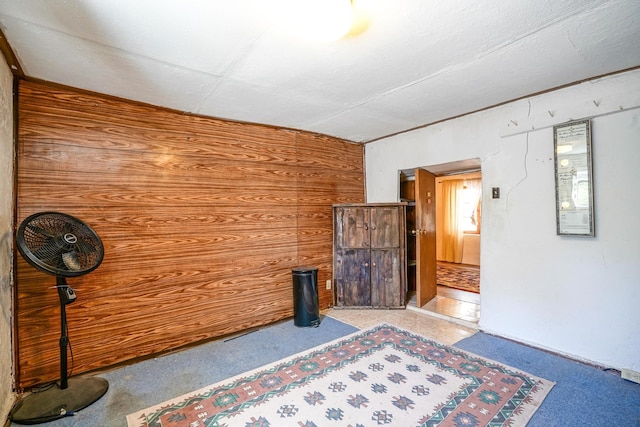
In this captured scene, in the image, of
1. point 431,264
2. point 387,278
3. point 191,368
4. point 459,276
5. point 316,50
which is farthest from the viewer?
point 459,276

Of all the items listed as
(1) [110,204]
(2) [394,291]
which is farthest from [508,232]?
(1) [110,204]

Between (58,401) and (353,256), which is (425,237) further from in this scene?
(58,401)

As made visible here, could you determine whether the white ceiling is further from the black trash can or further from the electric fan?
the black trash can

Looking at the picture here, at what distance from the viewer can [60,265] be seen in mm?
1972

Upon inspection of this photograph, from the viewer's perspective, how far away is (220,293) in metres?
3.11

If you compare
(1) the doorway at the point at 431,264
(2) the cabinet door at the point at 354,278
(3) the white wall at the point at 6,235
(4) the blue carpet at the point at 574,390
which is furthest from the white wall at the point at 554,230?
(3) the white wall at the point at 6,235

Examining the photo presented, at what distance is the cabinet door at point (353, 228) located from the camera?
3.97 meters

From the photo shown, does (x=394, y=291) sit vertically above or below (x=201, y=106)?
below

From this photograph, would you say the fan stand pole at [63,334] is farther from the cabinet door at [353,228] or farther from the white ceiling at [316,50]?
the cabinet door at [353,228]

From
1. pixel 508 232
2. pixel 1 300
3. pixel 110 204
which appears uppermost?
pixel 110 204

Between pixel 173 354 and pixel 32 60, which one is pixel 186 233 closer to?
pixel 173 354

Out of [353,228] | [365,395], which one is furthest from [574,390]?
[353,228]

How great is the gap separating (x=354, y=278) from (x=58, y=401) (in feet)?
9.87

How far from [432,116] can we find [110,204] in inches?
131
